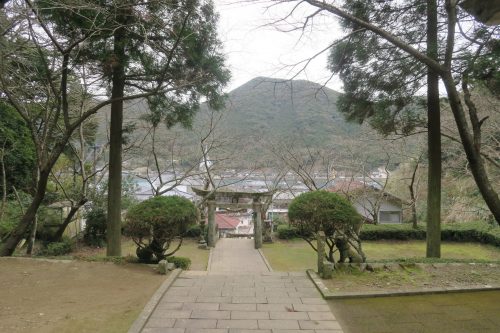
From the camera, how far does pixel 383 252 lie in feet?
42.5

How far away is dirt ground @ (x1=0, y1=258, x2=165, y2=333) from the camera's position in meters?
3.80

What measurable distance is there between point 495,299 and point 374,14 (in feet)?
18.8

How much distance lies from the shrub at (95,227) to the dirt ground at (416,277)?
9.28 meters

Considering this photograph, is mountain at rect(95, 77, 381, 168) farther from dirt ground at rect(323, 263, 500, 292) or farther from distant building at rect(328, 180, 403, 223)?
dirt ground at rect(323, 263, 500, 292)

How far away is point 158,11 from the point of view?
662cm

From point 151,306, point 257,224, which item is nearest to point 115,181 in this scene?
point 151,306

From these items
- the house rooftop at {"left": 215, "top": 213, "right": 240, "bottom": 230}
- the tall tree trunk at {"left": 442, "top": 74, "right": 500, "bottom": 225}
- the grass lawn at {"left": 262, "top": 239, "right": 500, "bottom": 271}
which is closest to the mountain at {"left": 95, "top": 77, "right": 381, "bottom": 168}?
the grass lawn at {"left": 262, "top": 239, "right": 500, "bottom": 271}

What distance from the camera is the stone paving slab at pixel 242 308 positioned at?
3.87 m

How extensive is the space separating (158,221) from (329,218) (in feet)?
9.50

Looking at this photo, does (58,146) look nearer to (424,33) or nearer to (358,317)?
(358,317)

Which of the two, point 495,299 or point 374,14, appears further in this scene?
point 374,14

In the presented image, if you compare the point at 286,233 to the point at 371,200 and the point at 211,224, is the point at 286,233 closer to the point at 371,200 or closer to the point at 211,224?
the point at 211,224

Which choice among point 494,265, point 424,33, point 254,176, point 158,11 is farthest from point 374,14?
point 254,176

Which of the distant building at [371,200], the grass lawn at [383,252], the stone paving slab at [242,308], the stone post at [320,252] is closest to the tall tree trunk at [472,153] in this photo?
the stone post at [320,252]
